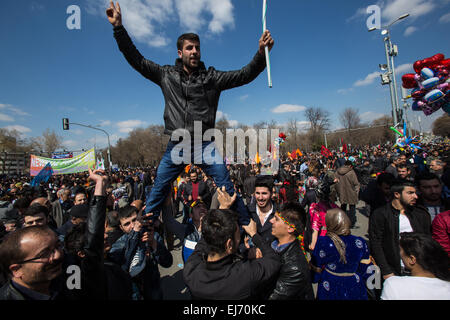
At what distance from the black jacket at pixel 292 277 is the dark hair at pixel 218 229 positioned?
0.58m

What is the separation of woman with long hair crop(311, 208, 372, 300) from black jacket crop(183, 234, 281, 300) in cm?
101

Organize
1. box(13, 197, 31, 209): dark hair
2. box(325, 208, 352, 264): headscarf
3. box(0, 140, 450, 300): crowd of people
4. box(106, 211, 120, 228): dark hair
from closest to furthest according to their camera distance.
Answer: box(0, 140, 450, 300): crowd of people
box(325, 208, 352, 264): headscarf
box(106, 211, 120, 228): dark hair
box(13, 197, 31, 209): dark hair

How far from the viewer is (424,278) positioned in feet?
5.21

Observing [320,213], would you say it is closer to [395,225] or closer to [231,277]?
[395,225]

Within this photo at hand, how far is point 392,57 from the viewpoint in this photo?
13.7 metres

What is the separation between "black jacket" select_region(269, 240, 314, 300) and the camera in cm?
172

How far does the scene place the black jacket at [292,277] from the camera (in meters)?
1.72

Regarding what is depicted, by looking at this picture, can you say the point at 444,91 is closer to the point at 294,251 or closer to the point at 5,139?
the point at 294,251

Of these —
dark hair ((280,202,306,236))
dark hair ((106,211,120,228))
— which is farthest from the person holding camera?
dark hair ((280,202,306,236))

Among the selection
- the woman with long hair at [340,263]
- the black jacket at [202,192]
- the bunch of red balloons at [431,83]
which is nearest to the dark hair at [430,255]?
the woman with long hair at [340,263]

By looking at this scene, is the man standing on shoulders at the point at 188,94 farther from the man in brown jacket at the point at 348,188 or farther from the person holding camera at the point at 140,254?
the man in brown jacket at the point at 348,188

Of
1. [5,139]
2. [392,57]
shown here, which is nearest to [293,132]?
[392,57]

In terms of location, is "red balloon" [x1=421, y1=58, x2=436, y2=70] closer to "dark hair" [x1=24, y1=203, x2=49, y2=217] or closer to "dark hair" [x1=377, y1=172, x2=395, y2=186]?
"dark hair" [x1=377, y1=172, x2=395, y2=186]

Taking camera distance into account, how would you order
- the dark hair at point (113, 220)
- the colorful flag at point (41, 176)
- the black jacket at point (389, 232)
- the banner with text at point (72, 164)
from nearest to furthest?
the black jacket at point (389, 232) → the dark hair at point (113, 220) → the colorful flag at point (41, 176) → the banner with text at point (72, 164)
